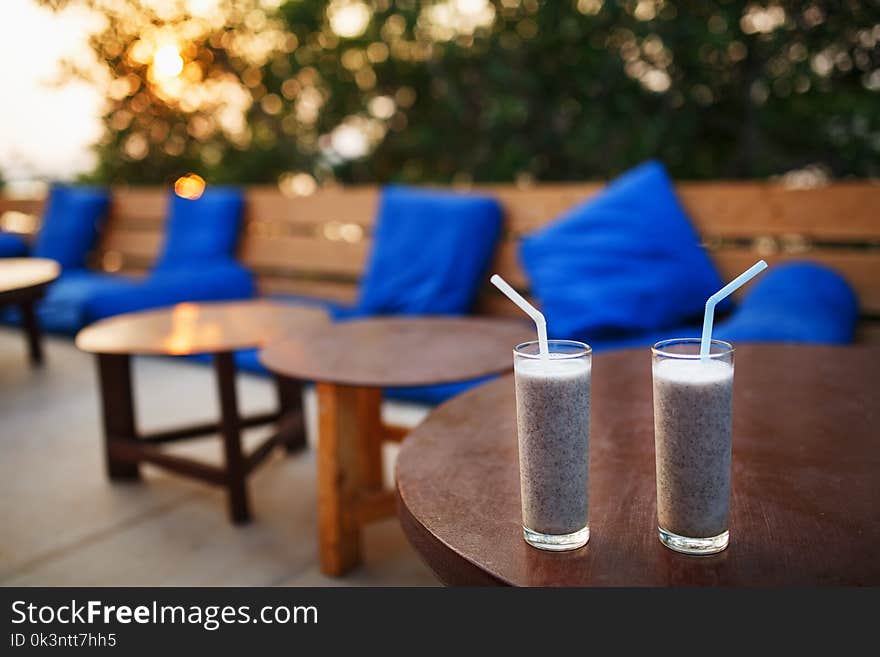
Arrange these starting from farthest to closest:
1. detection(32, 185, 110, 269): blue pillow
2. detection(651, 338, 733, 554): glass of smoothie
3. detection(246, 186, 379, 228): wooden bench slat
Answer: detection(32, 185, 110, 269): blue pillow
detection(246, 186, 379, 228): wooden bench slat
detection(651, 338, 733, 554): glass of smoothie

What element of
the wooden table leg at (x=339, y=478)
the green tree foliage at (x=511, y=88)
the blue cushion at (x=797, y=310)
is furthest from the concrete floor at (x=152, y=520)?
the green tree foliage at (x=511, y=88)

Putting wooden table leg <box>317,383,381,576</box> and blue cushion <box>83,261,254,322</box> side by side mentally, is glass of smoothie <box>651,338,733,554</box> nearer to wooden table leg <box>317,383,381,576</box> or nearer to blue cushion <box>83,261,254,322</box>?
wooden table leg <box>317,383,381,576</box>

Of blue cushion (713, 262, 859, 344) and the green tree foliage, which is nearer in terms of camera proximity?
blue cushion (713, 262, 859, 344)

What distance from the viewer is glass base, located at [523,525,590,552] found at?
0.73 metres

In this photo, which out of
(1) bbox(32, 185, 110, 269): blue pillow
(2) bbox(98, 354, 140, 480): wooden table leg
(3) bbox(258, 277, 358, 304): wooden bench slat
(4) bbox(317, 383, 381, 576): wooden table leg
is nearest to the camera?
(4) bbox(317, 383, 381, 576): wooden table leg

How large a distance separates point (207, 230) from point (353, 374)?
2.77 metres

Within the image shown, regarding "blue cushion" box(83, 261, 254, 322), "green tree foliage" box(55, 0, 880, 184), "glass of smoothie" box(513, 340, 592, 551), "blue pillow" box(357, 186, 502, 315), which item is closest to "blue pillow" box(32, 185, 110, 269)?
"green tree foliage" box(55, 0, 880, 184)

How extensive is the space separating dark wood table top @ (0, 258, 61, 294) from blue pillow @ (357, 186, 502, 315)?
3.74 feet

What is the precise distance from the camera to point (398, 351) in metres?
1.83

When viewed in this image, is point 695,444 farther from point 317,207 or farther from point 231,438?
point 317,207

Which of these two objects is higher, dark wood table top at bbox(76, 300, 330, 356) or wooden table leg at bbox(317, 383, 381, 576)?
dark wood table top at bbox(76, 300, 330, 356)

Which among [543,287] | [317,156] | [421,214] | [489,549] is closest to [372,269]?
[421,214]

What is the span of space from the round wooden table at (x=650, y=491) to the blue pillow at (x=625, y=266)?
1.23 meters

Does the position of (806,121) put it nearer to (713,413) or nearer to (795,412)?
(795,412)
